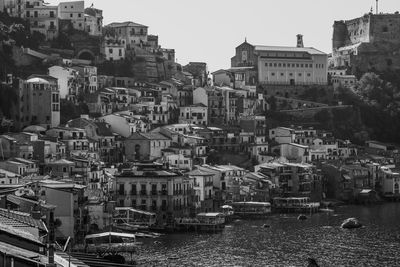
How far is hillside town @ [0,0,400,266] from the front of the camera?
80875mm

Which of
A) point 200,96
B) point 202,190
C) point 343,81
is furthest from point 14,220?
point 343,81

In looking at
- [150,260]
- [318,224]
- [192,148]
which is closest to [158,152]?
[192,148]

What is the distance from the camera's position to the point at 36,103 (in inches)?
3703

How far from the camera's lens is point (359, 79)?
138 metres

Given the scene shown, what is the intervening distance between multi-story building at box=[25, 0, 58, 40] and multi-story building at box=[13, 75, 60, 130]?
17.1m

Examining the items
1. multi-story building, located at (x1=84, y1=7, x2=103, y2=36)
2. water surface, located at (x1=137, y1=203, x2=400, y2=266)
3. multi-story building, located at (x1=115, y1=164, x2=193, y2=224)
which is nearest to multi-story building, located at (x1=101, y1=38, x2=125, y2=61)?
multi-story building, located at (x1=84, y1=7, x2=103, y2=36)

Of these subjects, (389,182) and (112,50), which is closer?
(389,182)

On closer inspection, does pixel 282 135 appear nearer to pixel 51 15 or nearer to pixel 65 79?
pixel 65 79

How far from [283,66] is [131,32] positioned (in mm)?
19652

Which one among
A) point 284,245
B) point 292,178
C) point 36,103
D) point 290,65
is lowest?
point 284,245

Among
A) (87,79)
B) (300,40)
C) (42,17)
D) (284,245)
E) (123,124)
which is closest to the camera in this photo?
(284,245)

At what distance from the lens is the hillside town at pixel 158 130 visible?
80.9 meters

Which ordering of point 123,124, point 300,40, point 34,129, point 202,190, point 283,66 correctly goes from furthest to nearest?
point 300,40 < point 283,66 < point 123,124 < point 34,129 < point 202,190

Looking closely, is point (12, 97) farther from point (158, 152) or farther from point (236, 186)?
point (236, 186)
